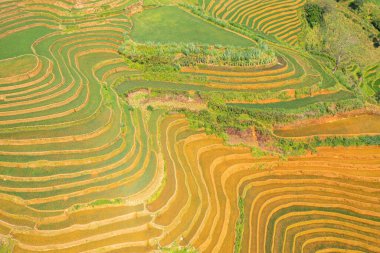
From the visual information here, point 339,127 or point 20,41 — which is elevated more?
point 20,41

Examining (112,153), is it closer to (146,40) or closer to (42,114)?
(42,114)

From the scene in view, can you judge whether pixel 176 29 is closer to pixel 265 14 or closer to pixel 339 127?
pixel 265 14

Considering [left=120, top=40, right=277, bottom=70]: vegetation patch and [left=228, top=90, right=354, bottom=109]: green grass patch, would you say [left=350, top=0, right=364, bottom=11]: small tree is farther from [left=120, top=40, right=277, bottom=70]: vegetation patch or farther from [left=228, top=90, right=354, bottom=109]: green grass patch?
[left=120, top=40, right=277, bottom=70]: vegetation patch

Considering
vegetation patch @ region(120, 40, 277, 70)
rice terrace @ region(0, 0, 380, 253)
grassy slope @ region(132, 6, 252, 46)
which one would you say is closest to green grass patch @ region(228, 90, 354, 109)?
rice terrace @ region(0, 0, 380, 253)

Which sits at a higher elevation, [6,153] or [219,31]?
[219,31]

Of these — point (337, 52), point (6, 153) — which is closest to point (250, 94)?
point (337, 52)

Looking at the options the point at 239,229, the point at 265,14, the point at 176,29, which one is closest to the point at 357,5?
the point at 265,14
